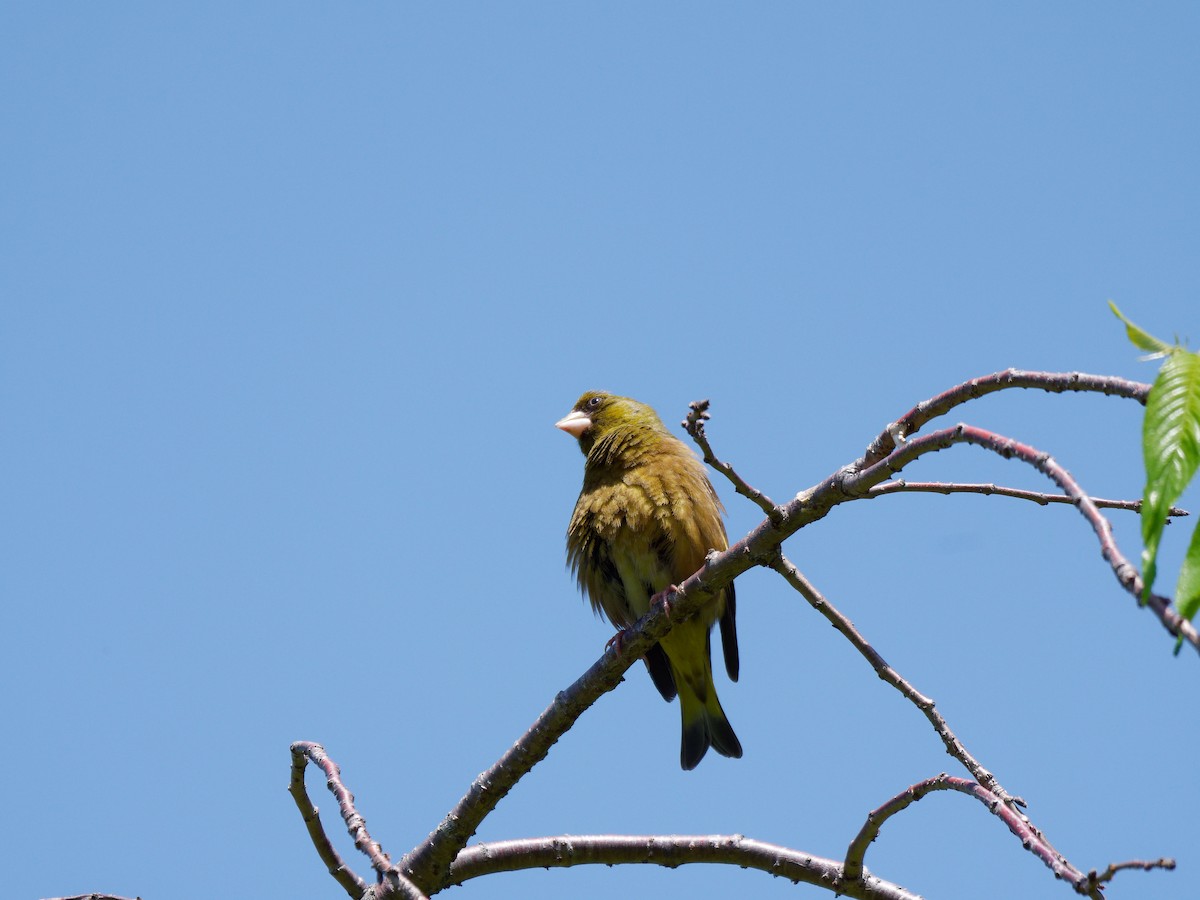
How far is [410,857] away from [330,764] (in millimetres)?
854

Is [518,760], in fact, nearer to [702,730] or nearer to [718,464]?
[718,464]

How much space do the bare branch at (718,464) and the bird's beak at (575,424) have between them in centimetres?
378

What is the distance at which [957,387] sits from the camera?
2531 mm

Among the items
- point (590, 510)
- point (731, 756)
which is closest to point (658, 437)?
point (590, 510)

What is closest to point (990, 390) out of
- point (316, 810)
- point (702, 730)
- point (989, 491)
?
point (989, 491)

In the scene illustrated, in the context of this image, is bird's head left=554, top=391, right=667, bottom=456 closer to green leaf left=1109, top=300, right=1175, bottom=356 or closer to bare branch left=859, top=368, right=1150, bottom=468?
bare branch left=859, top=368, right=1150, bottom=468

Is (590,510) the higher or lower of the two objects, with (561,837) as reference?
higher

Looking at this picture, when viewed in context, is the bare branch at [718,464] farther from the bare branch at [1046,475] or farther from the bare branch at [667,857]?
the bare branch at [667,857]

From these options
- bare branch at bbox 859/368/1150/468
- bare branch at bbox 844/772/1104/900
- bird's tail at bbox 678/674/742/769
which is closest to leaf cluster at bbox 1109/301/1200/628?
bare branch at bbox 859/368/1150/468

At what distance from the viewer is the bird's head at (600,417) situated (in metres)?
6.73

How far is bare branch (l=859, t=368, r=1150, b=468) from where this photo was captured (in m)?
1.95

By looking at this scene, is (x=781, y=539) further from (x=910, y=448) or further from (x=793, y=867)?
(x=793, y=867)

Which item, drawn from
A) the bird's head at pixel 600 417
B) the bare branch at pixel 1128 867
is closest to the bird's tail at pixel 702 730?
the bird's head at pixel 600 417

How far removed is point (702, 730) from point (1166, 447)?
5033mm
